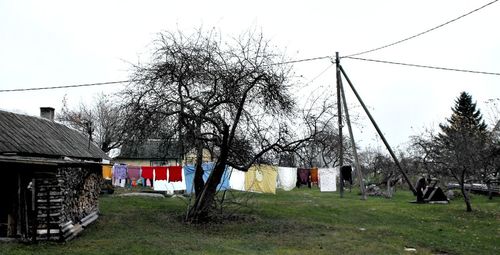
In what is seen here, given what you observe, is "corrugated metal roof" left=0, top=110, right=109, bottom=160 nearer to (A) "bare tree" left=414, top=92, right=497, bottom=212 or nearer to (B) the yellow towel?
(B) the yellow towel

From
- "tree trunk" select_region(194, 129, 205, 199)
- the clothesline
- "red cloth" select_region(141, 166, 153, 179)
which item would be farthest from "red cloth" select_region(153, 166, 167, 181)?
"tree trunk" select_region(194, 129, 205, 199)

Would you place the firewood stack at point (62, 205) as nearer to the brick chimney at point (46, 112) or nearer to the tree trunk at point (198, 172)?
the tree trunk at point (198, 172)

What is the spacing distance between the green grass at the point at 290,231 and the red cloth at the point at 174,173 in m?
2.36

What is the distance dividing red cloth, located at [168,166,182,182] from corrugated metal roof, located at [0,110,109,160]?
5.94 metres

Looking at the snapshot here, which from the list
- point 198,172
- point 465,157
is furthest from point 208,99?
point 465,157

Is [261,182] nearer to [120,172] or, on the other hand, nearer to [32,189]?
[120,172]

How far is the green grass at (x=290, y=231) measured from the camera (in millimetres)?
11953

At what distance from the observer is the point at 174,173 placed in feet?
80.7

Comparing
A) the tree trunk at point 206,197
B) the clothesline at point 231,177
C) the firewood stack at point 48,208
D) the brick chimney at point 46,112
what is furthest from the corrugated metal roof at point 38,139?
the clothesline at point 231,177

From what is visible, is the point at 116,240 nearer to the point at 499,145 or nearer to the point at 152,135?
the point at 152,135

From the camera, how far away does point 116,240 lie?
12.5 metres

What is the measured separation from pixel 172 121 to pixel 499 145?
763 inches

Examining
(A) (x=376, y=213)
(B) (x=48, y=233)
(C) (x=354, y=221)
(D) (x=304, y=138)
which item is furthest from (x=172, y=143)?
(A) (x=376, y=213)

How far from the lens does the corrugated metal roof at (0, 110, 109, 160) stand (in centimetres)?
1266
